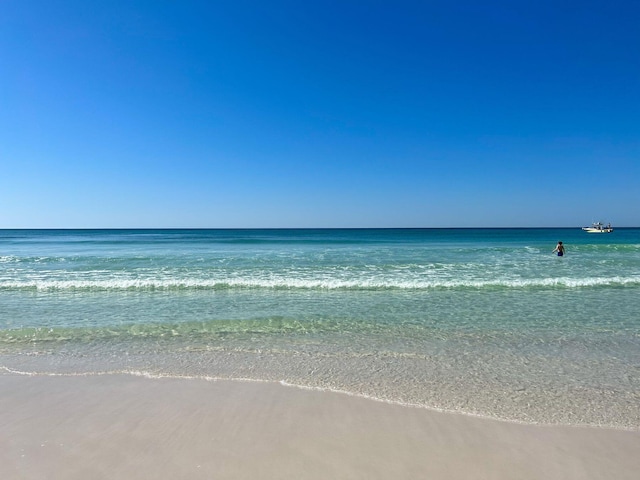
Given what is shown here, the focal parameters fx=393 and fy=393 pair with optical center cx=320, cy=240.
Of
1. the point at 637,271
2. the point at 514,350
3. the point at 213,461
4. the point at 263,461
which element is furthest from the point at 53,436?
the point at 637,271

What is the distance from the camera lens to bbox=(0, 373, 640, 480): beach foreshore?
3.53 m

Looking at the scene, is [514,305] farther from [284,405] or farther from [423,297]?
[284,405]

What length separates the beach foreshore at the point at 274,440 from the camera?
3.53 m

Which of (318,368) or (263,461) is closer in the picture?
(263,461)

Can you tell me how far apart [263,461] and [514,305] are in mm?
9808

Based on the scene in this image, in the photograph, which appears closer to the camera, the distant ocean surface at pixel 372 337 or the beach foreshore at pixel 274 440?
the beach foreshore at pixel 274 440

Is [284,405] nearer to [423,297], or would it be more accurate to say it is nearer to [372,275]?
[423,297]

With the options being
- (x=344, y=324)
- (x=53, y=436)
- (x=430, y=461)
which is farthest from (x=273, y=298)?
(x=430, y=461)

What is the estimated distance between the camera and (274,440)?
4.05 metres

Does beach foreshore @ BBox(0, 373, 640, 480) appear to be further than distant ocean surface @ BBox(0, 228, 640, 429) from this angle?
No

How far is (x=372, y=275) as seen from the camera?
18031 mm

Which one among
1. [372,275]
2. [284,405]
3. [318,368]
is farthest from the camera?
[372,275]

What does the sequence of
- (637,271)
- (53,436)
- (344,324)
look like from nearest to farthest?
1. (53,436)
2. (344,324)
3. (637,271)

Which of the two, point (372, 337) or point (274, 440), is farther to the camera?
point (372, 337)
